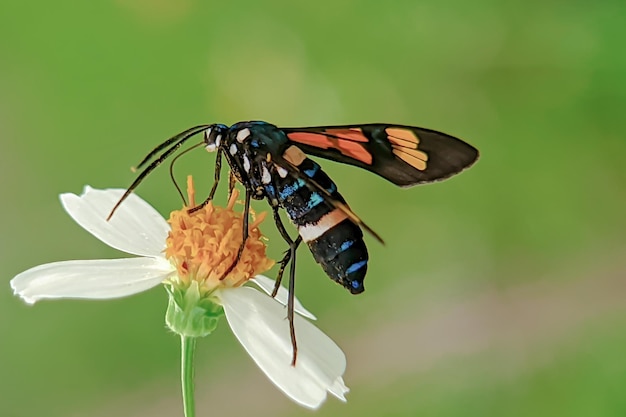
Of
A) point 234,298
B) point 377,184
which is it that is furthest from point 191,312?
point 377,184

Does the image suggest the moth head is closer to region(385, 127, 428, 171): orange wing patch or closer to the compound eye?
the compound eye

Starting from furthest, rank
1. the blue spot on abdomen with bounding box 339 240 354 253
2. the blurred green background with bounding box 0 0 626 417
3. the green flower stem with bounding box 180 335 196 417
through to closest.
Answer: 1. the blurred green background with bounding box 0 0 626 417
2. the blue spot on abdomen with bounding box 339 240 354 253
3. the green flower stem with bounding box 180 335 196 417

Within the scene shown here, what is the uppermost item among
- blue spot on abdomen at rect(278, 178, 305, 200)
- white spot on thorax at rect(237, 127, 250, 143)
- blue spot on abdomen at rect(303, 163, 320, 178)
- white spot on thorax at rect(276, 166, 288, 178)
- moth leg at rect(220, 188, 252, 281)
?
white spot on thorax at rect(237, 127, 250, 143)

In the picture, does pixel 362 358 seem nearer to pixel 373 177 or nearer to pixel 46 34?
pixel 373 177

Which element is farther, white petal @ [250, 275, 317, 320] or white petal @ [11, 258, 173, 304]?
white petal @ [250, 275, 317, 320]

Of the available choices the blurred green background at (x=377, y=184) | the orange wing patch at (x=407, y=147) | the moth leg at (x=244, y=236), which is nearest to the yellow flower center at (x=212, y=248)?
the moth leg at (x=244, y=236)

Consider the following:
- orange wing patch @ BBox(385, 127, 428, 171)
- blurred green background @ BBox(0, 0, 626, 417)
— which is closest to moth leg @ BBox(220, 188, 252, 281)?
orange wing patch @ BBox(385, 127, 428, 171)

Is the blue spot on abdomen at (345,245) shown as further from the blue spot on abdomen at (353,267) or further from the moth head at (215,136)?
the moth head at (215,136)
